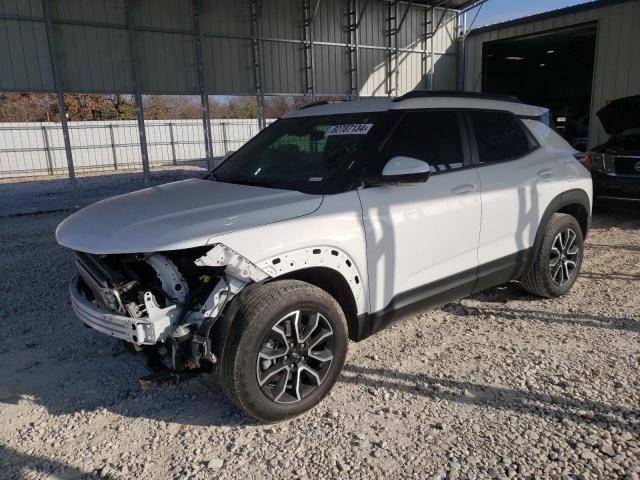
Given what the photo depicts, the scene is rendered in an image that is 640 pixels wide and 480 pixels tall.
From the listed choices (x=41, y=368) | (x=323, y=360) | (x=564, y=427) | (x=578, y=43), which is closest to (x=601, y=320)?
(x=564, y=427)

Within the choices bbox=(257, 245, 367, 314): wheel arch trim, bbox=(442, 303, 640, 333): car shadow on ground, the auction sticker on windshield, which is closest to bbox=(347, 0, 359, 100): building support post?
bbox=(442, 303, 640, 333): car shadow on ground

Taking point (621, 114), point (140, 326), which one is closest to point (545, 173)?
point (140, 326)

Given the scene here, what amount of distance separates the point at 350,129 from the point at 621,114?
23.6 feet

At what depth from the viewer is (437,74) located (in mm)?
16688

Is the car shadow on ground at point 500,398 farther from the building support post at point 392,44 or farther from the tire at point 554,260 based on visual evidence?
the building support post at point 392,44

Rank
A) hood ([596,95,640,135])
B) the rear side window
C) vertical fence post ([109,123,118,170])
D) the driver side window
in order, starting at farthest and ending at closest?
vertical fence post ([109,123,118,170]) < hood ([596,95,640,135]) < the rear side window < the driver side window

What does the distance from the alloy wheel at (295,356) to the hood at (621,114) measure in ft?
26.2

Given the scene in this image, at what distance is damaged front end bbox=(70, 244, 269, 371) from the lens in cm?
264

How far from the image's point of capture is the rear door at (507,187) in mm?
3990

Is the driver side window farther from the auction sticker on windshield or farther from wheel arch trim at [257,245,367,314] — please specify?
wheel arch trim at [257,245,367,314]

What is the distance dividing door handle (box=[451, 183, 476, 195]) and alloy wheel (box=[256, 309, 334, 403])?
1438 millimetres

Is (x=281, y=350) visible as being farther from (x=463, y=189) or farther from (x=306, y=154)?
(x=463, y=189)

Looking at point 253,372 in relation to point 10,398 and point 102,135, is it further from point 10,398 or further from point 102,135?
point 102,135

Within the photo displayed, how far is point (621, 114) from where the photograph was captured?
8.71 m
